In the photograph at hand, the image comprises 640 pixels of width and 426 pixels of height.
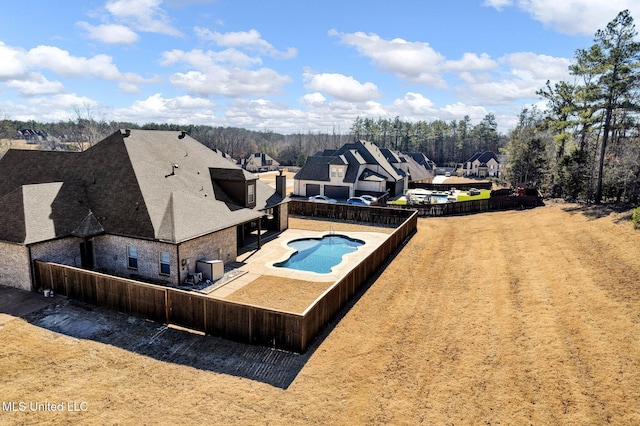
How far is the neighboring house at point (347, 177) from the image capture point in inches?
1946

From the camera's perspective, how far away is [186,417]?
9.46m

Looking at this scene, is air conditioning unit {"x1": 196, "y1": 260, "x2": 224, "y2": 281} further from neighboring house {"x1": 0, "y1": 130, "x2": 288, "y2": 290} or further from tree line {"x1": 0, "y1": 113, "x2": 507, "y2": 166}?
tree line {"x1": 0, "y1": 113, "x2": 507, "y2": 166}

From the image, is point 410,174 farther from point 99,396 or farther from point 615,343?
point 99,396

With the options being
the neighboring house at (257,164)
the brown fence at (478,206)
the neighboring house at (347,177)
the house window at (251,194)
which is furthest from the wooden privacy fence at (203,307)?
the neighboring house at (257,164)

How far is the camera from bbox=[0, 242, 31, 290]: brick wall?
16.9 m

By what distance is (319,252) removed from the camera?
86.3 feet

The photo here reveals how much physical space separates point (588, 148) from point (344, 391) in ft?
136

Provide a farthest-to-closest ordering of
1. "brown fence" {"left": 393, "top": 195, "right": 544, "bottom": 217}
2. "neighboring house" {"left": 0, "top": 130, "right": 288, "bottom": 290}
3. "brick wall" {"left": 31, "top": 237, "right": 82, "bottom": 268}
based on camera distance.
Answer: "brown fence" {"left": 393, "top": 195, "right": 544, "bottom": 217} < "neighboring house" {"left": 0, "top": 130, "right": 288, "bottom": 290} < "brick wall" {"left": 31, "top": 237, "right": 82, "bottom": 268}

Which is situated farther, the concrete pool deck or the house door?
the house door

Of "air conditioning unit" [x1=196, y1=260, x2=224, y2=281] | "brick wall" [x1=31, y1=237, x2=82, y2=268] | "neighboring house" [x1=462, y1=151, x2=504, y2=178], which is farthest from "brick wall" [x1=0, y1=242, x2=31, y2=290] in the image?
"neighboring house" [x1=462, y1=151, x2=504, y2=178]

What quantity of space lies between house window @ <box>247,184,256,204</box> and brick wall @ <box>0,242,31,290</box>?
Answer: 1286 cm

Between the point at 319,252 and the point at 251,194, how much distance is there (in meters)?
6.47

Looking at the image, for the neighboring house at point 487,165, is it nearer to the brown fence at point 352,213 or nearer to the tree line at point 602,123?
the tree line at point 602,123

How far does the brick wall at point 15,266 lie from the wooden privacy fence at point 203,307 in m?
Result: 0.54
